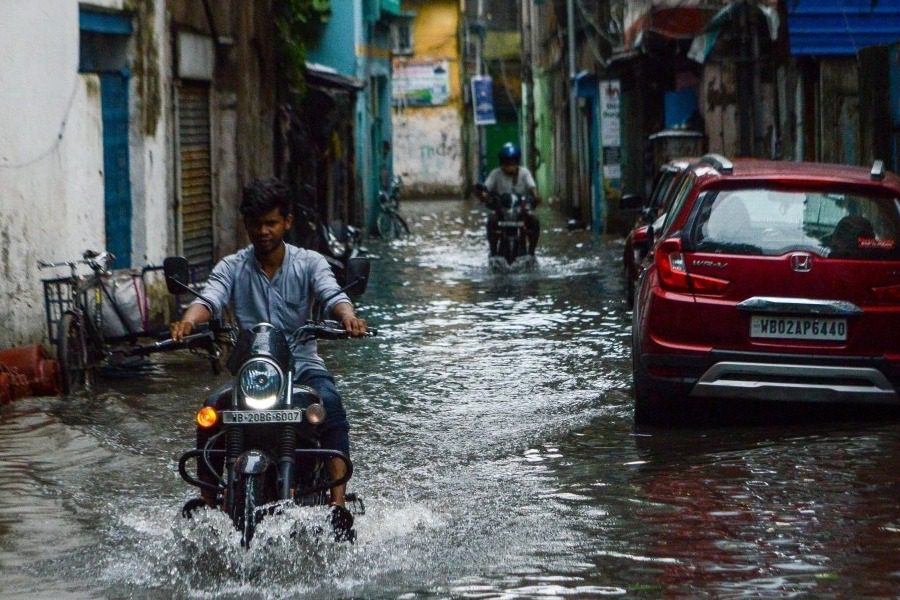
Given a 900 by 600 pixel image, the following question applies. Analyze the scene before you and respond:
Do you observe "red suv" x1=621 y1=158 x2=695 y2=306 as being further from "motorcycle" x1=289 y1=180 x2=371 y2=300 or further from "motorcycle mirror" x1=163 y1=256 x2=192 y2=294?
"motorcycle mirror" x1=163 y1=256 x2=192 y2=294

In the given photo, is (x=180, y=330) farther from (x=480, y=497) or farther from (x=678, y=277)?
(x=678, y=277)

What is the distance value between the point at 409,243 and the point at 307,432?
25444 millimetres

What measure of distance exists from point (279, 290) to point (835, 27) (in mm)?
13480

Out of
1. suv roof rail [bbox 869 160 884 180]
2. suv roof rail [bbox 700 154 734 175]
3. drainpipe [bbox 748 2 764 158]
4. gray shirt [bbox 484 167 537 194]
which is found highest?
drainpipe [bbox 748 2 764 158]

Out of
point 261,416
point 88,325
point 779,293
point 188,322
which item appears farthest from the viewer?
point 88,325

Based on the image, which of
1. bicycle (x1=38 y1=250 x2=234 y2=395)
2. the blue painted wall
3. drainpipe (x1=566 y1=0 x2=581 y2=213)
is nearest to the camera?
bicycle (x1=38 y1=250 x2=234 y2=395)

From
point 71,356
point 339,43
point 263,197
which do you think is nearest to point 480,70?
point 339,43

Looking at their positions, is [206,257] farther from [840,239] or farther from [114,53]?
[840,239]

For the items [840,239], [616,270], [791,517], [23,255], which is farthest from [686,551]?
[616,270]

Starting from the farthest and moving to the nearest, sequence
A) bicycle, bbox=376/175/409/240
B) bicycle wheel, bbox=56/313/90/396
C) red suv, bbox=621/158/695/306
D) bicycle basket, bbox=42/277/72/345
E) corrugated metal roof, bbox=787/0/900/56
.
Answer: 1. bicycle, bbox=376/175/409/240
2. corrugated metal roof, bbox=787/0/900/56
3. red suv, bbox=621/158/695/306
4. bicycle basket, bbox=42/277/72/345
5. bicycle wheel, bbox=56/313/90/396

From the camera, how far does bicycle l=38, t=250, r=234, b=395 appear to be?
39.7 ft

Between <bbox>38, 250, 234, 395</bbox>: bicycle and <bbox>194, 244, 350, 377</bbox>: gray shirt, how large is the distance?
5054 mm

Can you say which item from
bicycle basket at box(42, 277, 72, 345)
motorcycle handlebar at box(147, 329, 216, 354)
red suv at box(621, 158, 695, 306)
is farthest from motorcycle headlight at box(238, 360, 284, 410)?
red suv at box(621, 158, 695, 306)

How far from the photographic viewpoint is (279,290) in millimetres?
6926
